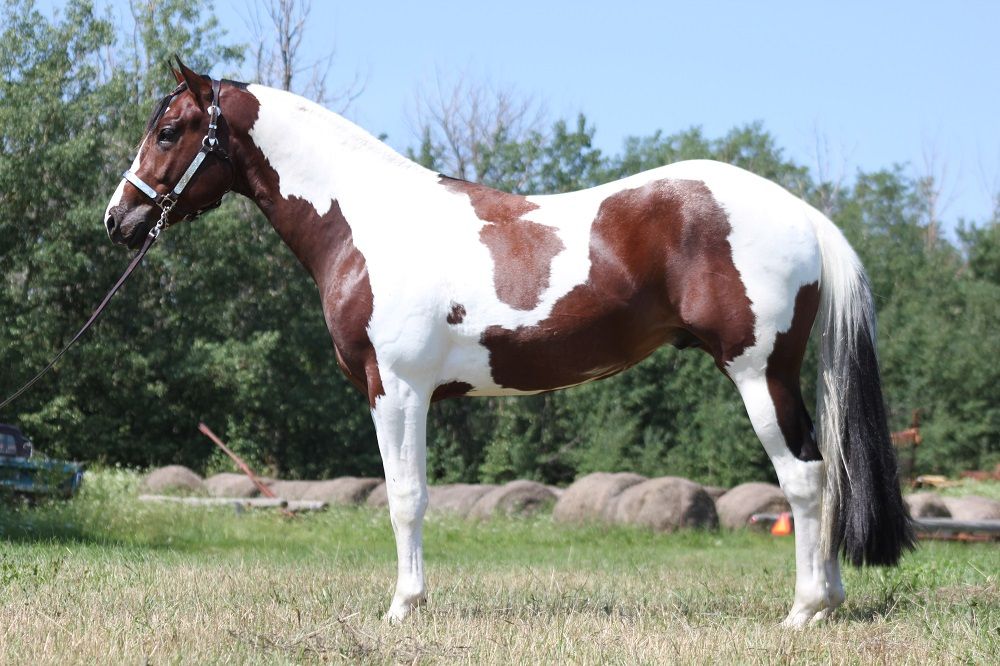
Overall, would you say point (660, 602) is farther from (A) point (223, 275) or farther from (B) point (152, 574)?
(A) point (223, 275)

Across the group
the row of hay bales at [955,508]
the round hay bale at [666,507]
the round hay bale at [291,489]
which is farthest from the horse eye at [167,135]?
the round hay bale at [291,489]

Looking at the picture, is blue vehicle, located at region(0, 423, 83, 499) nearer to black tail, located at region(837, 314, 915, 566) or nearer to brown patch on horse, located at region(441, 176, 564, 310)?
brown patch on horse, located at region(441, 176, 564, 310)

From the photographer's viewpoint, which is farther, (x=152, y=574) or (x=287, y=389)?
(x=287, y=389)

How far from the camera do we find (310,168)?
5.69 meters

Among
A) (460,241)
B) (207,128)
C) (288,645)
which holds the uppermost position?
(207,128)

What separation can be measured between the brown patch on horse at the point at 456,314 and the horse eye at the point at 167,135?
5.82 feet

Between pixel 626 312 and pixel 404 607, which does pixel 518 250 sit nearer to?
pixel 626 312

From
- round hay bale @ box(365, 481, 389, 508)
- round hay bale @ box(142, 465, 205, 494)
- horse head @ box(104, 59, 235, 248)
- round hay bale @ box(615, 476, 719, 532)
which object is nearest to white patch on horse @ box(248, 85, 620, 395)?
horse head @ box(104, 59, 235, 248)

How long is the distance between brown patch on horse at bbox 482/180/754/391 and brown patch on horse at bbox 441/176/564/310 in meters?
0.15

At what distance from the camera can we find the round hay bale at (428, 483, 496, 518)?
49.4 ft

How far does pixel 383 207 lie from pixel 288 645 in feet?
7.37

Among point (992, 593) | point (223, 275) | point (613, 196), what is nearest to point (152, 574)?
point (613, 196)

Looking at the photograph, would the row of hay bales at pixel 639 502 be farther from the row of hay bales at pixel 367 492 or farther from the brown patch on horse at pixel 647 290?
the brown patch on horse at pixel 647 290

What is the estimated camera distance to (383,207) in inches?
217
